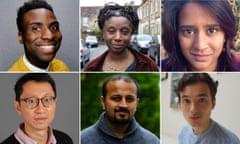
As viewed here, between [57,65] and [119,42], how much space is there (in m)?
0.30

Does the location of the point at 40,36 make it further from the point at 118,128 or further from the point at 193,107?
the point at 193,107

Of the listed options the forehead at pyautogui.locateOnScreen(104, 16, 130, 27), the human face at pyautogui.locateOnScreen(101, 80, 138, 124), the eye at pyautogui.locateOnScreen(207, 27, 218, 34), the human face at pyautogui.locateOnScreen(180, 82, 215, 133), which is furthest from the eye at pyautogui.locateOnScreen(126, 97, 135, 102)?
the eye at pyautogui.locateOnScreen(207, 27, 218, 34)

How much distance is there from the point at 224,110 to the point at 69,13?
82 cm

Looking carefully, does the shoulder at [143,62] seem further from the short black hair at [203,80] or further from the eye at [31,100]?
the eye at [31,100]

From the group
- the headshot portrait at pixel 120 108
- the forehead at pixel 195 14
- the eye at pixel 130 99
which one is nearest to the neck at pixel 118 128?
the headshot portrait at pixel 120 108

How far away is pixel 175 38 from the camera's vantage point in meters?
1.71

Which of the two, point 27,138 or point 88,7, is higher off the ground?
point 88,7

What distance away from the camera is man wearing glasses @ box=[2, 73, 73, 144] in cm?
171

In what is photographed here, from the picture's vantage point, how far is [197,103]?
1.71 metres

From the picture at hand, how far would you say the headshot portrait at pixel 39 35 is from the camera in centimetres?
171

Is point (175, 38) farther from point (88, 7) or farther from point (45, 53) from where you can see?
point (45, 53)

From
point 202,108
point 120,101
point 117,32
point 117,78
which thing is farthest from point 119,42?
point 202,108

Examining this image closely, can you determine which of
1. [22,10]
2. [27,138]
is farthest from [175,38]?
[27,138]

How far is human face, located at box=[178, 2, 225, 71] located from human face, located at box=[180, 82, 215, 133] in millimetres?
108
